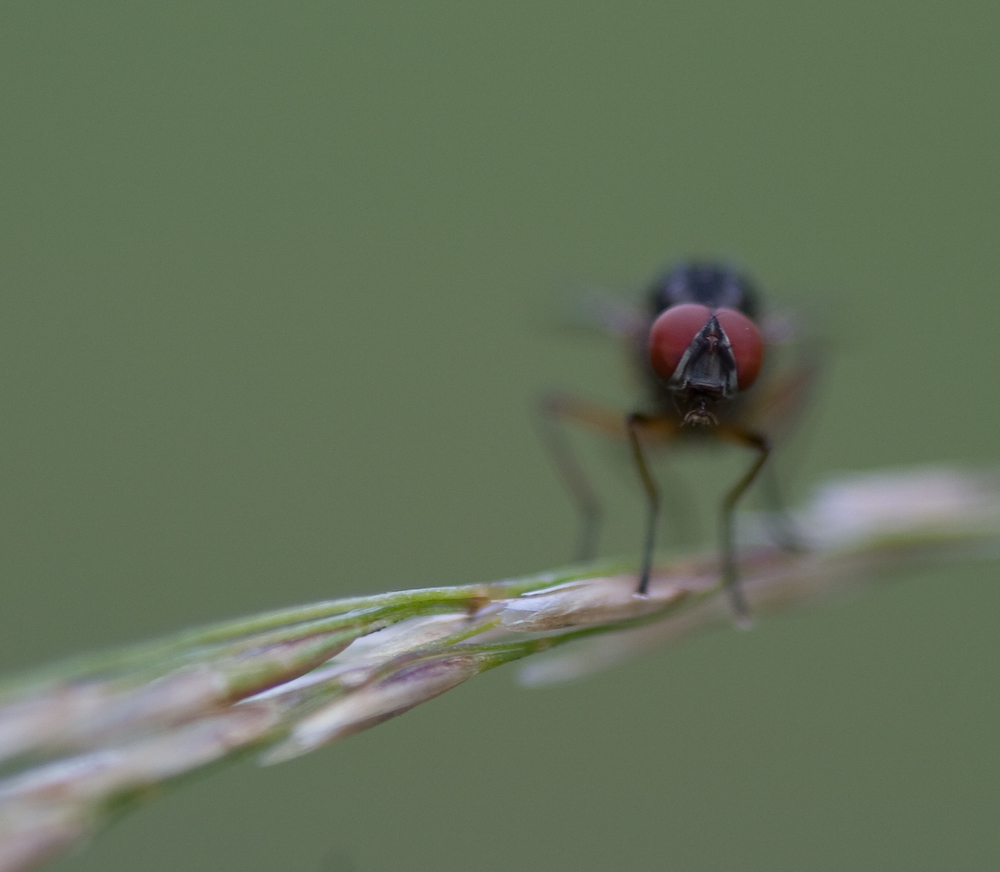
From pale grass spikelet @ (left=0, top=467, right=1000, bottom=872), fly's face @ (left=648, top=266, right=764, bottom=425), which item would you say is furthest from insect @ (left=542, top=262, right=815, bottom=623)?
pale grass spikelet @ (left=0, top=467, right=1000, bottom=872)

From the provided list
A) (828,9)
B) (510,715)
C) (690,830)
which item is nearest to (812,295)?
(690,830)

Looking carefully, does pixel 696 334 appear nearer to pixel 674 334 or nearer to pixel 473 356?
pixel 674 334

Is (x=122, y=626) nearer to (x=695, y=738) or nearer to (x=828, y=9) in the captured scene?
(x=695, y=738)

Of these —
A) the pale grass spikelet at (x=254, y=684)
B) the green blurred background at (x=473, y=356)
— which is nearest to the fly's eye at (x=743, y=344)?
the pale grass spikelet at (x=254, y=684)

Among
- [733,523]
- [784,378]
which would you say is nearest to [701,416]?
[733,523]

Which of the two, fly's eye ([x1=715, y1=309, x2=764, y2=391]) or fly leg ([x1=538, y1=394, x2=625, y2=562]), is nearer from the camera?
fly's eye ([x1=715, y1=309, x2=764, y2=391])

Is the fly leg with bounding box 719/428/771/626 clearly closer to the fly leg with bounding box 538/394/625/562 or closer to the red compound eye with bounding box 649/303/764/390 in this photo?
the red compound eye with bounding box 649/303/764/390
